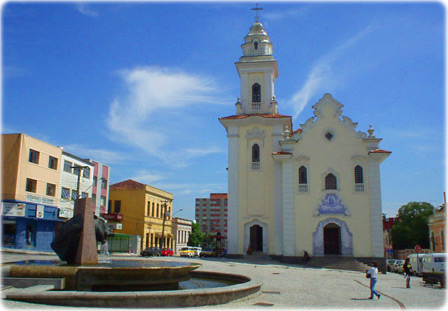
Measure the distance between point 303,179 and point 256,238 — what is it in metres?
6.27

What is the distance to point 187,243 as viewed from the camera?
75375 mm

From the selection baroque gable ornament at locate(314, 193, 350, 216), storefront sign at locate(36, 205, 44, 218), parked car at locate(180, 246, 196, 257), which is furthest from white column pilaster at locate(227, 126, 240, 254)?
parked car at locate(180, 246, 196, 257)

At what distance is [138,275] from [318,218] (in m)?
22.3

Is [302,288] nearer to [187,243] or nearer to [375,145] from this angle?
[375,145]

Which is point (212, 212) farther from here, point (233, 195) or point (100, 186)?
point (233, 195)

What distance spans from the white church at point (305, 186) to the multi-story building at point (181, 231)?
34642 mm

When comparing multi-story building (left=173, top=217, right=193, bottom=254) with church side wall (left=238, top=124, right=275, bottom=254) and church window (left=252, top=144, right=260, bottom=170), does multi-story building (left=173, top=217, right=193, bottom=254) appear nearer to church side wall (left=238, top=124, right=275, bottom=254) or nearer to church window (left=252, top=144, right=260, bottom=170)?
church side wall (left=238, top=124, right=275, bottom=254)

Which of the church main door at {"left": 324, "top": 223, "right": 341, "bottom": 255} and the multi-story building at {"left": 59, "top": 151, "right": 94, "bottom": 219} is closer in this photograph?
the church main door at {"left": 324, "top": 223, "right": 341, "bottom": 255}

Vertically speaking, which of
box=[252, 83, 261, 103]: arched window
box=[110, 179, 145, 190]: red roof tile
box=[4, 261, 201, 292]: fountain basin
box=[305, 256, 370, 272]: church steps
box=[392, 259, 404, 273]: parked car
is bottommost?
box=[392, 259, 404, 273]: parked car

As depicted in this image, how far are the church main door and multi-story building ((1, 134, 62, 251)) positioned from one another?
22.7 m

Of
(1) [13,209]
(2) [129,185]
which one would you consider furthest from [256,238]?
(2) [129,185]

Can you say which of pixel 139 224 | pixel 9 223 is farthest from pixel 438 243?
pixel 9 223

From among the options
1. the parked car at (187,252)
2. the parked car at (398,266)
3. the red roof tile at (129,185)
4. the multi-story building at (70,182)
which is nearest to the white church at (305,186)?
the parked car at (398,266)

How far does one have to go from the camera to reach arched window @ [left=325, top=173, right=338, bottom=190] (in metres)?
32.0
